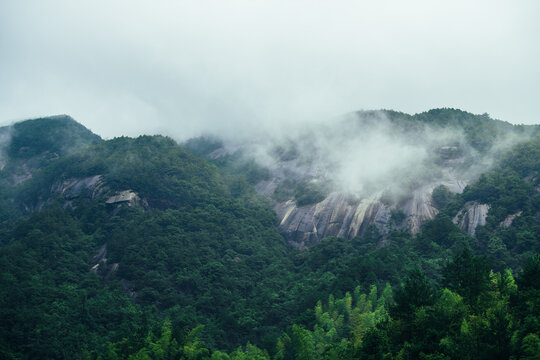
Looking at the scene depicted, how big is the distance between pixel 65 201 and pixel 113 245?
24.2 meters

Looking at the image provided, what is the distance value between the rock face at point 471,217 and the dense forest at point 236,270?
4.31 feet

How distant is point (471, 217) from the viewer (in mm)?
87125

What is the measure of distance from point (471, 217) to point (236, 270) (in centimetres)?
3724

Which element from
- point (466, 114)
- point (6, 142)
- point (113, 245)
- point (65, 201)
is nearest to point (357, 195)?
point (466, 114)

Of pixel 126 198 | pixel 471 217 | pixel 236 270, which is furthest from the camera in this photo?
pixel 126 198

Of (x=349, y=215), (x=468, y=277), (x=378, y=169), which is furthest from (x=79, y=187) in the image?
(x=468, y=277)

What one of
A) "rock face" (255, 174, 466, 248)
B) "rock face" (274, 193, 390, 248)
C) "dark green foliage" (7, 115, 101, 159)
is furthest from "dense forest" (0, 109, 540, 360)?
"dark green foliage" (7, 115, 101, 159)

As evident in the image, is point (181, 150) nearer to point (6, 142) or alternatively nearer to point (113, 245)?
point (113, 245)

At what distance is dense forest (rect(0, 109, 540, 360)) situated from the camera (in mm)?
46875

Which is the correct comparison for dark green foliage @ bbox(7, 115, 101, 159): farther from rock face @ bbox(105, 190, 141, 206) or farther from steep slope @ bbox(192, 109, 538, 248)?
steep slope @ bbox(192, 109, 538, 248)

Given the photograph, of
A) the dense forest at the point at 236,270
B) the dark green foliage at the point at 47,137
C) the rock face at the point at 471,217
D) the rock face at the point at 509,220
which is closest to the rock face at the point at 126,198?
the dense forest at the point at 236,270

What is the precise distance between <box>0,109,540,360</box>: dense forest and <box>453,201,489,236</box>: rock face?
1.31 meters

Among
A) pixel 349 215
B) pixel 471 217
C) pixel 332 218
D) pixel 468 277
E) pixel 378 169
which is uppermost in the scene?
pixel 378 169

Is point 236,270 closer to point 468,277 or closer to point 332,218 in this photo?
point 332,218
